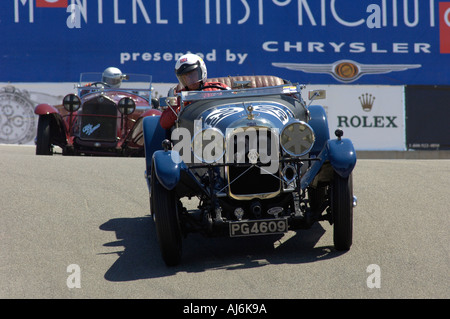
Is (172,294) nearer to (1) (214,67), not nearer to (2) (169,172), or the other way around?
(2) (169,172)

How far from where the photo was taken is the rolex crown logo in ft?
51.3

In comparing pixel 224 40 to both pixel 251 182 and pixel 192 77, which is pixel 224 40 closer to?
pixel 192 77

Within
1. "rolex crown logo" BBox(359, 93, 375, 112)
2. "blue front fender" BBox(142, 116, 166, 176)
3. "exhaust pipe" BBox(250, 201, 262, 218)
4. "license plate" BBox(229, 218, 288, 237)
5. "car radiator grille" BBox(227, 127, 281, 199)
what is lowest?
"license plate" BBox(229, 218, 288, 237)

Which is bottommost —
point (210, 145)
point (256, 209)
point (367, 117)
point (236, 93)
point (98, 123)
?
point (256, 209)

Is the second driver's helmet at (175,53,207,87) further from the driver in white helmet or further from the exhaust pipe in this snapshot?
the exhaust pipe

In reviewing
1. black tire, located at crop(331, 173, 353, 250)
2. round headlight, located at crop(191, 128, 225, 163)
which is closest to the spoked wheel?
round headlight, located at crop(191, 128, 225, 163)

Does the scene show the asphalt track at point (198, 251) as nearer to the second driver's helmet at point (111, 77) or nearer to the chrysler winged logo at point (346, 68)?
the second driver's helmet at point (111, 77)

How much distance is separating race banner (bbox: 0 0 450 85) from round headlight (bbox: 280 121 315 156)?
1069cm

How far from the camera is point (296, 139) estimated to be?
5273 millimetres

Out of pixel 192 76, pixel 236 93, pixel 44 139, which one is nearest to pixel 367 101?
pixel 44 139

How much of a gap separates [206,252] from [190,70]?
1830mm

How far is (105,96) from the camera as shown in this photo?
12039 millimetres

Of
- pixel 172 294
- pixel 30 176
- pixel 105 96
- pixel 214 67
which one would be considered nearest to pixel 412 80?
pixel 214 67

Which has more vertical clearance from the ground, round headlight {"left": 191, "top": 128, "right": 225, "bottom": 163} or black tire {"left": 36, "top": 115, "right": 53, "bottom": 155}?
black tire {"left": 36, "top": 115, "right": 53, "bottom": 155}
